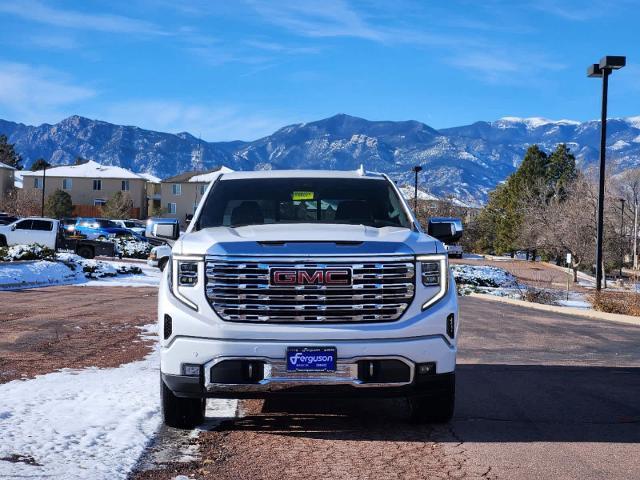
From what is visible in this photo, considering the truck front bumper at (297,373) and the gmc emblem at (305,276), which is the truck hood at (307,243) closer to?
the gmc emblem at (305,276)

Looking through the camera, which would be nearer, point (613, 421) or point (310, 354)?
point (310, 354)

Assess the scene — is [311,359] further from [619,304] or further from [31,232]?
[31,232]

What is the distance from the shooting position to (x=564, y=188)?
65875 mm

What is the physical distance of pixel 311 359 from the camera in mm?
5945

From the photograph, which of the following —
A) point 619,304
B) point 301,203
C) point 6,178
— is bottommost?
point 619,304

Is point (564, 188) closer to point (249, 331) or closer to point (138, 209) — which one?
point (138, 209)

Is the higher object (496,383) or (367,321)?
(367,321)

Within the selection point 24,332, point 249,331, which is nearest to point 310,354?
point 249,331

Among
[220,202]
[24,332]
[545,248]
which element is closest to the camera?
[220,202]

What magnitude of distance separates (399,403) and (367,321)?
2076 mm

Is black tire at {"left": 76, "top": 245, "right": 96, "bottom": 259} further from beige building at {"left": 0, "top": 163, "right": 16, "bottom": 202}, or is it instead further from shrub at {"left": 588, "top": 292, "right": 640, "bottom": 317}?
beige building at {"left": 0, "top": 163, "right": 16, "bottom": 202}

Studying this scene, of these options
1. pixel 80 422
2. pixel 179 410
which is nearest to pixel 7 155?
pixel 80 422

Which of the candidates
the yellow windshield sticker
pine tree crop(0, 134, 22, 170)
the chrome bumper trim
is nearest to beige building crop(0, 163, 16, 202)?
pine tree crop(0, 134, 22, 170)

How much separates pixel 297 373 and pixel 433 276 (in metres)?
1.22
